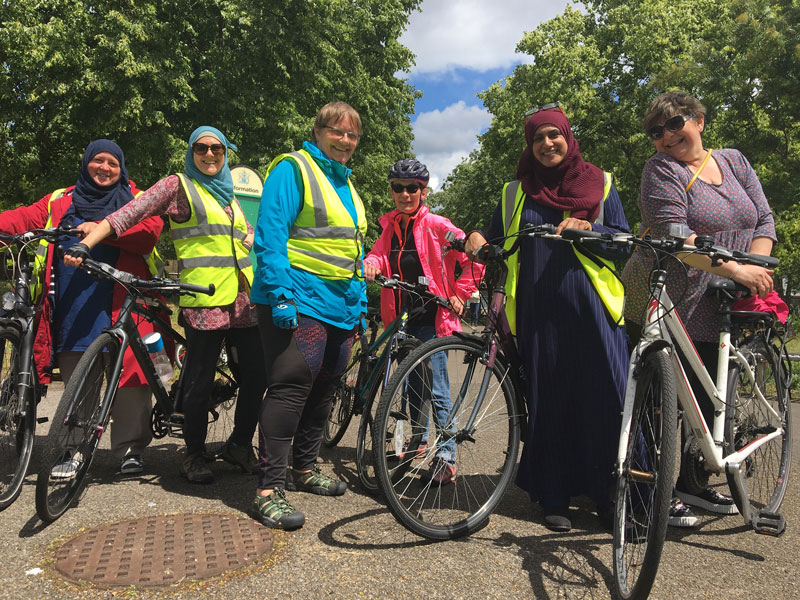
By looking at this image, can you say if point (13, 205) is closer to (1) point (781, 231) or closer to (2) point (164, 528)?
(2) point (164, 528)

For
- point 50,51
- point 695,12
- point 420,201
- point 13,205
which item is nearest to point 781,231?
point 695,12

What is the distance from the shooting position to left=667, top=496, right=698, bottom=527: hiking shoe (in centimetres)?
332

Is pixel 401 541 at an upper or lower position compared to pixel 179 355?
lower

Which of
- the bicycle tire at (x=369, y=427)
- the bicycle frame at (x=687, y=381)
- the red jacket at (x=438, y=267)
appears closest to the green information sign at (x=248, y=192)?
the red jacket at (x=438, y=267)

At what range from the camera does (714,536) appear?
10.6ft

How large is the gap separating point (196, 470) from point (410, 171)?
226 cm

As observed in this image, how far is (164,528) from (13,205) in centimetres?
1748

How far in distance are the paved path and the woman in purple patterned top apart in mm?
450

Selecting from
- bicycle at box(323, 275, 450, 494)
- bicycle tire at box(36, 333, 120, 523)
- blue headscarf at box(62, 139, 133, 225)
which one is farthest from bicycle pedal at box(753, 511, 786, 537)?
blue headscarf at box(62, 139, 133, 225)

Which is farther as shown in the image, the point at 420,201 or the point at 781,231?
the point at 781,231

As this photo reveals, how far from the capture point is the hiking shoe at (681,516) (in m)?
3.32

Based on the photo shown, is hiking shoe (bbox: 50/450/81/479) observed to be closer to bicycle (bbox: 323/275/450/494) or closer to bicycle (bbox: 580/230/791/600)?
bicycle (bbox: 323/275/450/494)

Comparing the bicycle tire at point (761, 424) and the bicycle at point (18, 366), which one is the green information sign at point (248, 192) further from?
the bicycle tire at point (761, 424)

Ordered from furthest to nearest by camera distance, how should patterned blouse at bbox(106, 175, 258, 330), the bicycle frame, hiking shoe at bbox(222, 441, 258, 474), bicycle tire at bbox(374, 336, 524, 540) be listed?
1. hiking shoe at bbox(222, 441, 258, 474)
2. patterned blouse at bbox(106, 175, 258, 330)
3. bicycle tire at bbox(374, 336, 524, 540)
4. the bicycle frame
